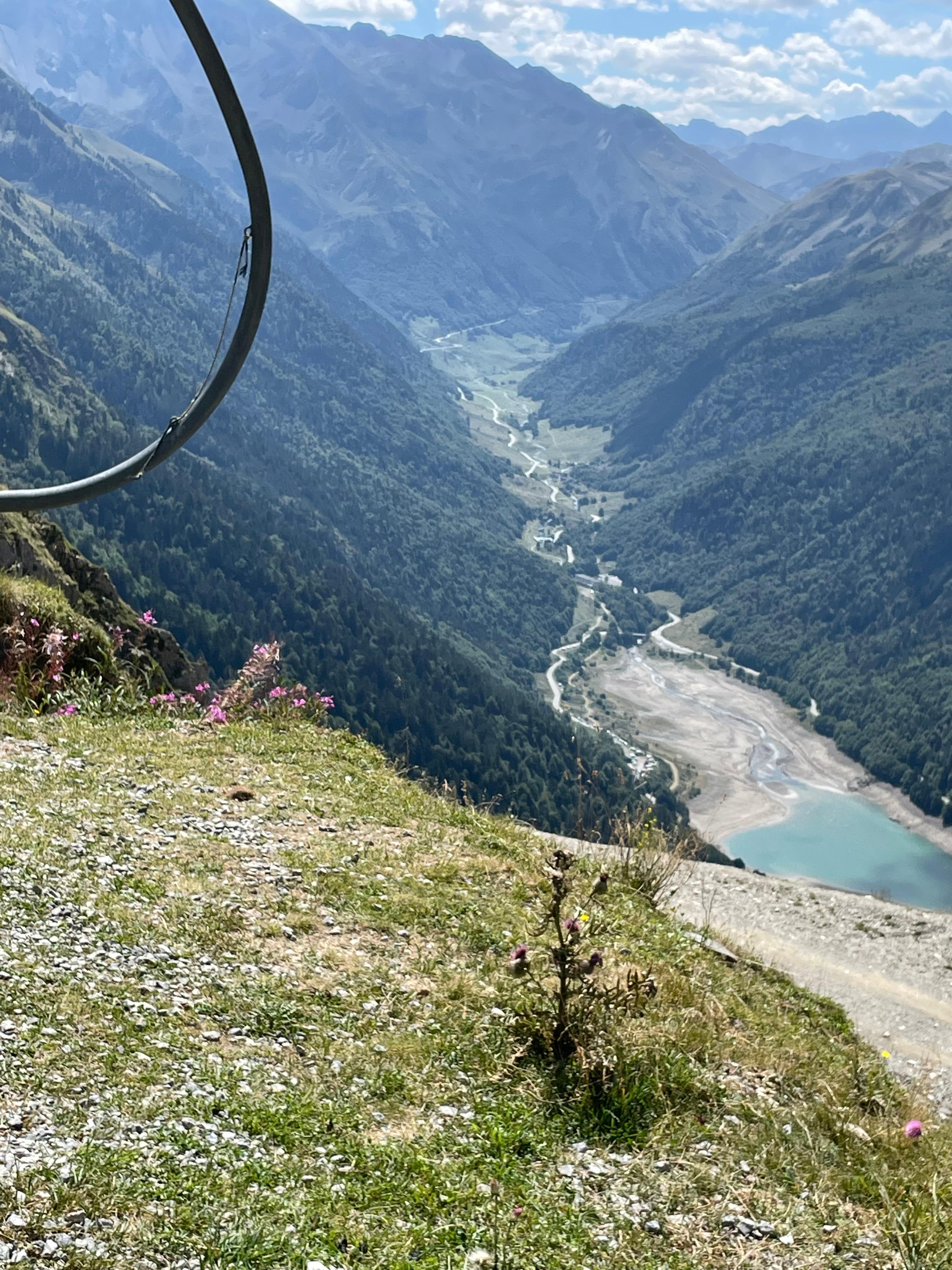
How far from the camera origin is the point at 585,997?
8234mm

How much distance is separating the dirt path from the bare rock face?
42.5 ft

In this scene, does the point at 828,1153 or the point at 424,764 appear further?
the point at 424,764

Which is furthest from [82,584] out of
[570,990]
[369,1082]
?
[369,1082]

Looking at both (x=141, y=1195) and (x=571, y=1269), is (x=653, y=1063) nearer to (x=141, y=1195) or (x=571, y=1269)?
(x=571, y=1269)

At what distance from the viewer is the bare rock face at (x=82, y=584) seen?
20344 mm

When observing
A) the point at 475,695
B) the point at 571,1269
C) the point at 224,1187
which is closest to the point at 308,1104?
the point at 224,1187

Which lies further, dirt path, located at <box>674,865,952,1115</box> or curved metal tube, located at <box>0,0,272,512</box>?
dirt path, located at <box>674,865,952,1115</box>

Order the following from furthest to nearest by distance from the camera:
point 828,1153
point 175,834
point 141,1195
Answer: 1. point 175,834
2. point 828,1153
3. point 141,1195

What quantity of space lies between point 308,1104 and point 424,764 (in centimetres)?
13475

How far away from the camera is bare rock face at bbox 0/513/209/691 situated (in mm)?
20344

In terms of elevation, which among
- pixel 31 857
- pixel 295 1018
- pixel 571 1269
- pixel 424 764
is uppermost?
pixel 571 1269

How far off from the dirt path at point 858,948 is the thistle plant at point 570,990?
6238mm

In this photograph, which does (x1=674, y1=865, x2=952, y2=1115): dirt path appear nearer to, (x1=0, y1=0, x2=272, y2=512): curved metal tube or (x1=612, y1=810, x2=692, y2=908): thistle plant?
(x1=612, y1=810, x2=692, y2=908): thistle plant

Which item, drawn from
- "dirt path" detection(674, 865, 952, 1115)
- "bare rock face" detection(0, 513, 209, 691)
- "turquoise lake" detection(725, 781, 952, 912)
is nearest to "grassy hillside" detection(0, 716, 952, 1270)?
"dirt path" detection(674, 865, 952, 1115)
